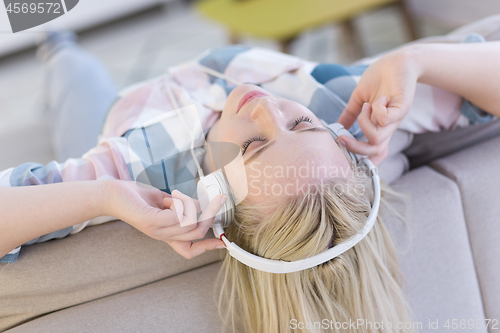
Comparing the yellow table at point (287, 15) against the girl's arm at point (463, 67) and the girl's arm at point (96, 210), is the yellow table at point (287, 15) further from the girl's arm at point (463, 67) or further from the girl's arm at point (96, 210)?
the girl's arm at point (96, 210)

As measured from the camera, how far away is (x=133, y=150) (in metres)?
0.83

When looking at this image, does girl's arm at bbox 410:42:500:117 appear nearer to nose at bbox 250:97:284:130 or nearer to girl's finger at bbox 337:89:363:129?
girl's finger at bbox 337:89:363:129

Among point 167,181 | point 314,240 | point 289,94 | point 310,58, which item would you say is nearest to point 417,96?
point 289,94

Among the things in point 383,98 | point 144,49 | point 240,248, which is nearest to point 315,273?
point 240,248

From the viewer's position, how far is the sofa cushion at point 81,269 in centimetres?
68

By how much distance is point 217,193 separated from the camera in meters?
0.64

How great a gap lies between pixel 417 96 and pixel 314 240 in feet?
1.65

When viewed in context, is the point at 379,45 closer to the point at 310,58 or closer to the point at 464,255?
the point at 310,58

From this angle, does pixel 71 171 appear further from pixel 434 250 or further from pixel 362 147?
pixel 434 250

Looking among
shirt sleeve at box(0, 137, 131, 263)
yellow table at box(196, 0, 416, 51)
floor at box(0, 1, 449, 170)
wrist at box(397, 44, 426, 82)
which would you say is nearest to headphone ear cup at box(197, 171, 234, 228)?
shirt sleeve at box(0, 137, 131, 263)

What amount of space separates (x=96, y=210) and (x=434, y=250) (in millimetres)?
751

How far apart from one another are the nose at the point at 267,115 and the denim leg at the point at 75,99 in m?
0.71

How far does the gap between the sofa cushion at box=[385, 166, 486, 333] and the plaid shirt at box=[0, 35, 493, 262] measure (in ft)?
0.56

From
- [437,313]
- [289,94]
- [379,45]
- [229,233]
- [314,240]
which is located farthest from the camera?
[379,45]
